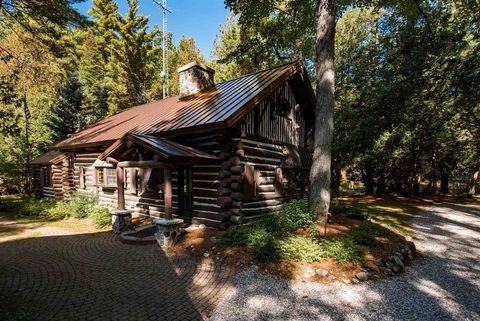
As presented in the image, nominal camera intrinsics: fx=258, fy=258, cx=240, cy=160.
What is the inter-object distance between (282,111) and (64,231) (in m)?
10.8

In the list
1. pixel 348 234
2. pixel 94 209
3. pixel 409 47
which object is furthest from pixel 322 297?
pixel 409 47

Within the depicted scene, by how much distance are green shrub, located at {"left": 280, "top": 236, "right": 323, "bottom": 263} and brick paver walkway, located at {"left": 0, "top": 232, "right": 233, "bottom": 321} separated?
162cm

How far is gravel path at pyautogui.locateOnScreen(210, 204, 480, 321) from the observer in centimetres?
474

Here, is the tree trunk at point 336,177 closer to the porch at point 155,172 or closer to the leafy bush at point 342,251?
the porch at point 155,172

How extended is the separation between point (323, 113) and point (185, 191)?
6.34m

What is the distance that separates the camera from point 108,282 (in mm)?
5828

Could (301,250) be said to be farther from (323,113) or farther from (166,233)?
(323,113)

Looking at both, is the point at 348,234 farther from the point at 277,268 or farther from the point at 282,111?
Result: the point at 282,111

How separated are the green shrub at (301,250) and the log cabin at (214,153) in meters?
2.54

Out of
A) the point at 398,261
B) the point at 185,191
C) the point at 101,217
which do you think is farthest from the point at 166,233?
the point at 398,261

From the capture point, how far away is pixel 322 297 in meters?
5.29

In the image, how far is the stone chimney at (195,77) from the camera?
→ 1487 cm

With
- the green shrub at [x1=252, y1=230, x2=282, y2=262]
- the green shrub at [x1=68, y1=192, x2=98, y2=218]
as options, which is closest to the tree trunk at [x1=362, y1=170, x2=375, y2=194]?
the green shrub at [x1=252, y1=230, x2=282, y2=262]

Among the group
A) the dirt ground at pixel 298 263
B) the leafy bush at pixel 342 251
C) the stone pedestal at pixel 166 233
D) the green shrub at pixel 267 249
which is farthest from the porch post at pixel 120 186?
the leafy bush at pixel 342 251
